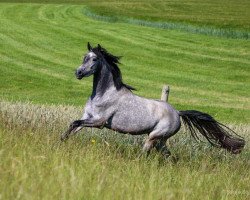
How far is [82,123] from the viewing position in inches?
321

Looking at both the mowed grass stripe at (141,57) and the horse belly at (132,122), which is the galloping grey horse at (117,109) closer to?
the horse belly at (132,122)

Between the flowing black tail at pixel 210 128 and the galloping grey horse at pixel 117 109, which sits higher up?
the galloping grey horse at pixel 117 109

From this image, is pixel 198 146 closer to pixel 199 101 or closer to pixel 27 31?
pixel 199 101

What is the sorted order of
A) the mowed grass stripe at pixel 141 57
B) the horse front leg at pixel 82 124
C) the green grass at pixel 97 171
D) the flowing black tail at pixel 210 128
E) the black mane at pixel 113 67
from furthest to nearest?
the mowed grass stripe at pixel 141 57 < the flowing black tail at pixel 210 128 < the black mane at pixel 113 67 < the horse front leg at pixel 82 124 < the green grass at pixel 97 171

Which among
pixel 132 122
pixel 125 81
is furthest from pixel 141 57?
pixel 132 122

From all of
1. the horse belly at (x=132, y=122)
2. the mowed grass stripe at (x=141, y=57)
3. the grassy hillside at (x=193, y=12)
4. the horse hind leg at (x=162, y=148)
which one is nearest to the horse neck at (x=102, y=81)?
the horse belly at (x=132, y=122)

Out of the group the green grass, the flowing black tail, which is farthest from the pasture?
the flowing black tail

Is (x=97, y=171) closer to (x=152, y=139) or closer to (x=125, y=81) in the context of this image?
(x=152, y=139)

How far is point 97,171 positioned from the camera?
591 cm

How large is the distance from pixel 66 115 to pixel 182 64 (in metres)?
18.7

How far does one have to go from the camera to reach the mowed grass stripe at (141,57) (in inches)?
919

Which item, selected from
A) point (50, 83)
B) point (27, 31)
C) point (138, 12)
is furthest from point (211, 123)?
point (138, 12)

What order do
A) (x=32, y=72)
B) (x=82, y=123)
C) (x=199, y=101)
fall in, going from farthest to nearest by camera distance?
1. (x=32, y=72)
2. (x=199, y=101)
3. (x=82, y=123)

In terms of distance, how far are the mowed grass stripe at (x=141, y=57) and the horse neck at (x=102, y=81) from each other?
11.3m
